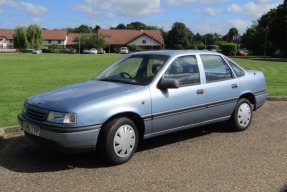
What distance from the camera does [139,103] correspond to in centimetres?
558

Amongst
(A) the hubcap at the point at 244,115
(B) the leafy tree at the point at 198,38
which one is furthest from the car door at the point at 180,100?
(B) the leafy tree at the point at 198,38

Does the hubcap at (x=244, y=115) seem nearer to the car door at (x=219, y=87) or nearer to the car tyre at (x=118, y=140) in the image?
the car door at (x=219, y=87)

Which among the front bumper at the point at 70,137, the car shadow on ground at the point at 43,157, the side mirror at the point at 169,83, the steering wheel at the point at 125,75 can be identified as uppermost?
the steering wheel at the point at 125,75

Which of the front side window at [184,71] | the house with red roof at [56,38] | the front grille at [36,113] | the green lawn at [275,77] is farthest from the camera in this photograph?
the house with red roof at [56,38]

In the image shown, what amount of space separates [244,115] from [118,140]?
2979mm

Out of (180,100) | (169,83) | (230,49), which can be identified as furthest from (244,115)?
(230,49)

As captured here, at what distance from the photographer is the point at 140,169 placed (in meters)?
5.25

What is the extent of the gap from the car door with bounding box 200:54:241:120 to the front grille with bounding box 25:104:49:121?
8.75 feet

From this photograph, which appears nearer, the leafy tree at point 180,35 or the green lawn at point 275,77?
the green lawn at point 275,77

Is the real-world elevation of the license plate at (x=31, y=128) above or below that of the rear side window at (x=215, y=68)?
below

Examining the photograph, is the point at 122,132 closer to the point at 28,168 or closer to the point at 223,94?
the point at 28,168

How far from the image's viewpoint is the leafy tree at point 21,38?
102812 millimetres

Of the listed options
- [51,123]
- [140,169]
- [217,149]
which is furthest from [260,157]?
[51,123]

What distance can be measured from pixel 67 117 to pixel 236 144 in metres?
2.92
